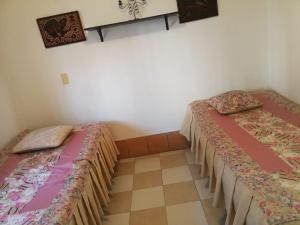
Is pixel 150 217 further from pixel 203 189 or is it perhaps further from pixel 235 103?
pixel 235 103

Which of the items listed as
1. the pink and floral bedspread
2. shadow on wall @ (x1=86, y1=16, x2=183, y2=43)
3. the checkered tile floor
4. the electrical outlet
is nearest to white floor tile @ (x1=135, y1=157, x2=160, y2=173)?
the checkered tile floor

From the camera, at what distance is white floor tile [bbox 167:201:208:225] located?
79.4 inches

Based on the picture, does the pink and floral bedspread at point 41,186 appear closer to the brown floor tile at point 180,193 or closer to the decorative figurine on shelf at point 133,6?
the brown floor tile at point 180,193

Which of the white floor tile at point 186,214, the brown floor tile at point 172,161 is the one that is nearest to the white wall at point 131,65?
the brown floor tile at point 172,161

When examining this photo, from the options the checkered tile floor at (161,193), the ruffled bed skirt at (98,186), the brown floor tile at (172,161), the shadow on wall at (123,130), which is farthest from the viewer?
the shadow on wall at (123,130)

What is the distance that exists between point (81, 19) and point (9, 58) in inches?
33.5

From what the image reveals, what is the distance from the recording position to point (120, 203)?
238cm

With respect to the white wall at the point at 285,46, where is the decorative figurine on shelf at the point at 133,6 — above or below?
above

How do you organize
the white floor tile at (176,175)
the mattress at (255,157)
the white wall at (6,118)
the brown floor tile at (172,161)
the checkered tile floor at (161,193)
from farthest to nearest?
the brown floor tile at (172,161)
the white wall at (6,118)
the white floor tile at (176,175)
the checkered tile floor at (161,193)
the mattress at (255,157)

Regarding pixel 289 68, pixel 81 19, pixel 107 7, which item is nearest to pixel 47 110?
pixel 81 19

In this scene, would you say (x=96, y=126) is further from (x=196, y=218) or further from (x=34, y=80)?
(x=196, y=218)

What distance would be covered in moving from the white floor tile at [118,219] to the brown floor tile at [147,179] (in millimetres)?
383

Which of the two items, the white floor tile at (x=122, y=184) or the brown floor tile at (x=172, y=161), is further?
the brown floor tile at (x=172, y=161)

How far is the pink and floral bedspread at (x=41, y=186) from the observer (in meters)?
1.50
